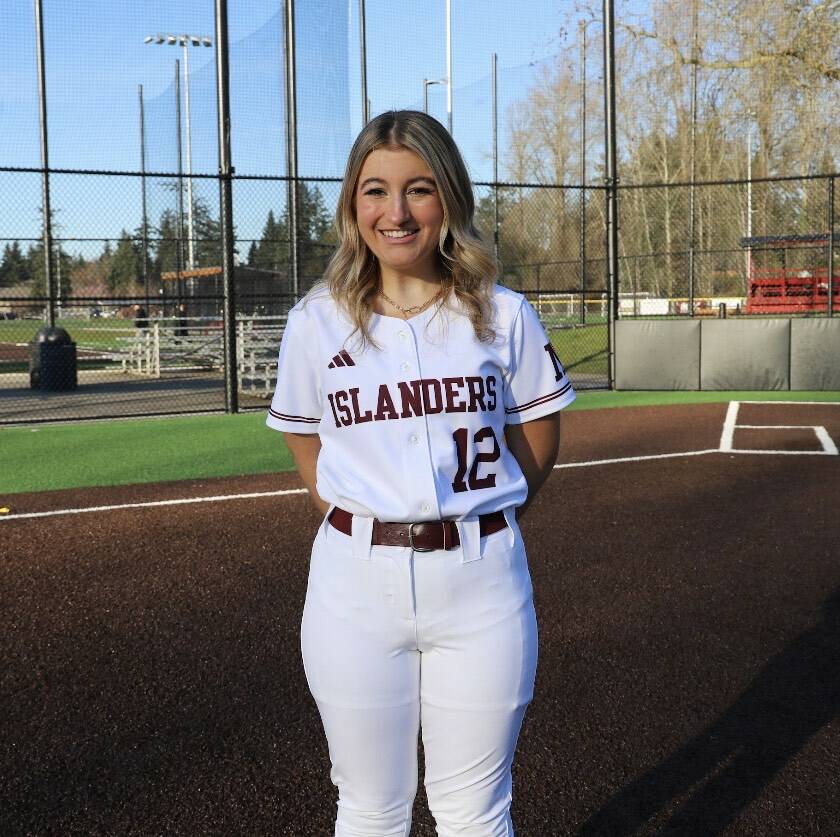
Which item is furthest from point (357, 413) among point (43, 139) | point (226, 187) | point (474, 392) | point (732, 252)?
point (732, 252)

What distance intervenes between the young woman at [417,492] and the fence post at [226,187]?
11.5 metres

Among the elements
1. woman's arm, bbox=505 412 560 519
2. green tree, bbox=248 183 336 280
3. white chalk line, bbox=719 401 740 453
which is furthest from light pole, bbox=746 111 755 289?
woman's arm, bbox=505 412 560 519

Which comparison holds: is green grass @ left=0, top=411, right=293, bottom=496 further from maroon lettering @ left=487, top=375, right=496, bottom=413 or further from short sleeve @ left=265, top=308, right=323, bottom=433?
maroon lettering @ left=487, top=375, right=496, bottom=413

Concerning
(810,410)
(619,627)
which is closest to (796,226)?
(810,410)

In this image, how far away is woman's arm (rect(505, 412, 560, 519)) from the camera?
2309 millimetres

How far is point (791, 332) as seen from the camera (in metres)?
16.0

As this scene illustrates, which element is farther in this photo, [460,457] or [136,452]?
[136,452]

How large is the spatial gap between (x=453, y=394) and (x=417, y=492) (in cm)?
21

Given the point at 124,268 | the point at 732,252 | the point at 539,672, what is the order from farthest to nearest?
the point at 732,252 → the point at 124,268 → the point at 539,672

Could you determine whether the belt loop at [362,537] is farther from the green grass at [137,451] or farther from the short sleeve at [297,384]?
the green grass at [137,451]

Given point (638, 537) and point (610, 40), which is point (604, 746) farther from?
point (610, 40)

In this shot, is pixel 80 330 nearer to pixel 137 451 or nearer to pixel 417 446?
pixel 137 451

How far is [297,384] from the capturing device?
7.45 feet

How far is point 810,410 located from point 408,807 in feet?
41.1
